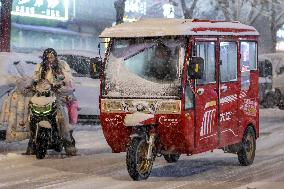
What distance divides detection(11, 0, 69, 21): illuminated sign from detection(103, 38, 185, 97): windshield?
92.0 feet

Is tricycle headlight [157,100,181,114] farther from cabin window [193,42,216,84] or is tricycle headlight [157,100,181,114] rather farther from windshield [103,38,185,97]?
cabin window [193,42,216,84]

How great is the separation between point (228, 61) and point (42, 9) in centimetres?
2958

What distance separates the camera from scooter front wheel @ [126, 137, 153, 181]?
10.0 m

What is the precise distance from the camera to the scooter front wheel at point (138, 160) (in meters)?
10.0

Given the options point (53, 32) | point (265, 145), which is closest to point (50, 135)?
point (265, 145)

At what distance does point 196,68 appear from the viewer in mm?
10094

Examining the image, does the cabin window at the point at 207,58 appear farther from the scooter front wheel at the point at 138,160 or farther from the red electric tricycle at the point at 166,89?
the scooter front wheel at the point at 138,160

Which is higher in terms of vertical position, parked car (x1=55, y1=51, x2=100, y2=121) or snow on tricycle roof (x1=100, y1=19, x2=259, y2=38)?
snow on tricycle roof (x1=100, y1=19, x2=259, y2=38)

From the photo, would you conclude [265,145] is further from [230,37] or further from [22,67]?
[22,67]

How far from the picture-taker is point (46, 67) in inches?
497

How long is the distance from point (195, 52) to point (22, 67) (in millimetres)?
5536

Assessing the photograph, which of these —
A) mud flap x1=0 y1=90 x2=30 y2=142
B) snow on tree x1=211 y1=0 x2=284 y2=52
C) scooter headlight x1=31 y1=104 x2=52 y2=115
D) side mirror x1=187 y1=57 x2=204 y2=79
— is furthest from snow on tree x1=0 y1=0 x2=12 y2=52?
snow on tree x1=211 y1=0 x2=284 y2=52

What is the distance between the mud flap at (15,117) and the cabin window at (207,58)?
3.62m

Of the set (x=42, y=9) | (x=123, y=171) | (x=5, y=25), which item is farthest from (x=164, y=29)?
(x=42, y=9)
